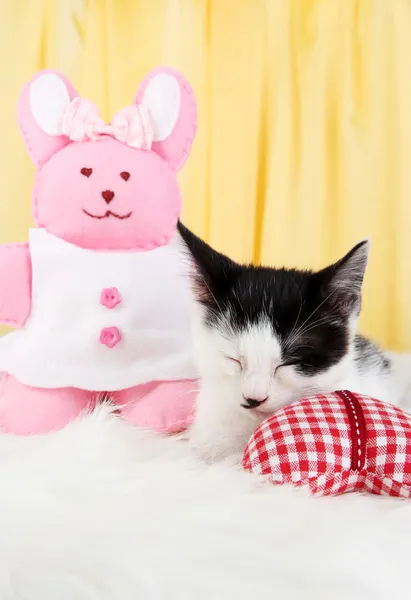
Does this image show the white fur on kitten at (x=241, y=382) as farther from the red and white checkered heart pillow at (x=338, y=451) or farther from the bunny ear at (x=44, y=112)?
the bunny ear at (x=44, y=112)

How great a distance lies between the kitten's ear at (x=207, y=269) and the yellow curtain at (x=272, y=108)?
931 millimetres

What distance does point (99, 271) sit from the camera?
1.12 metres

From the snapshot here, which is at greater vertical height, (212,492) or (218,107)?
(218,107)

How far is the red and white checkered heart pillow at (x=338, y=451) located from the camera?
2.24 ft

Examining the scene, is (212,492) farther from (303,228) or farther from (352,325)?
(303,228)

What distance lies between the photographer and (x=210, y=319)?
2.94 feet

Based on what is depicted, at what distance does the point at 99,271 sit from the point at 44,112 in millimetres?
365

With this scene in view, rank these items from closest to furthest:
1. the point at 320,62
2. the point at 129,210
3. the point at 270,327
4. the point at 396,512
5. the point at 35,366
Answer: the point at 396,512 < the point at 270,327 < the point at 35,366 < the point at 129,210 < the point at 320,62

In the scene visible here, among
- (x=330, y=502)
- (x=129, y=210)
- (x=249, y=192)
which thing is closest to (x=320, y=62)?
(x=249, y=192)

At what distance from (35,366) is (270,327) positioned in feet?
1.56

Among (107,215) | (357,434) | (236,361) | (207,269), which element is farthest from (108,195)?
(357,434)

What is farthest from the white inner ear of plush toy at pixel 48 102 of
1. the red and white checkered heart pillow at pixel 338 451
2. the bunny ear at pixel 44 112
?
the red and white checkered heart pillow at pixel 338 451

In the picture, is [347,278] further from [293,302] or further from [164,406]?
[164,406]

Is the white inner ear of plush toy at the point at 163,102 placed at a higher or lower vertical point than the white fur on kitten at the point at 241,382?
higher
